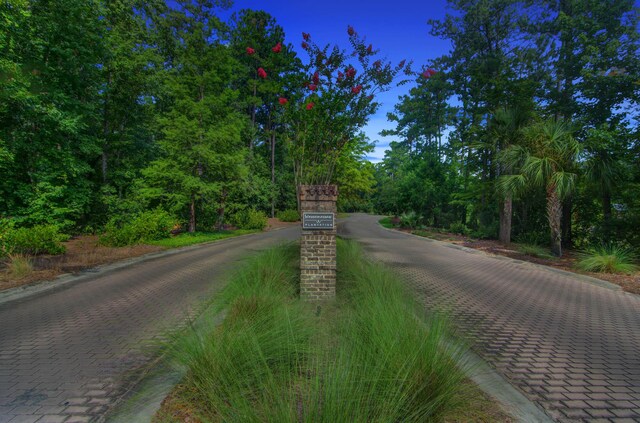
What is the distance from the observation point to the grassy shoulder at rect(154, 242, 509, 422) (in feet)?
7.02

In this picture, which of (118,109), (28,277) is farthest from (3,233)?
(118,109)

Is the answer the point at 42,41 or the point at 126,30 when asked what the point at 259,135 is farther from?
the point at 42,41

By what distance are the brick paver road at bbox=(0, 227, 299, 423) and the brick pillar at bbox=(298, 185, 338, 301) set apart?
223 cm

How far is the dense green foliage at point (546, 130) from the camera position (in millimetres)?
11604

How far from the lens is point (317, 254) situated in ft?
18.7

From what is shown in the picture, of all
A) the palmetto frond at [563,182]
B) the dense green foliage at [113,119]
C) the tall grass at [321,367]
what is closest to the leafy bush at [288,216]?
the dense green foliage at [113,119]

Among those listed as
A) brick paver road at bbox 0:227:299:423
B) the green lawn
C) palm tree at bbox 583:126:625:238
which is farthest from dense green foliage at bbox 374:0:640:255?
the green lawn

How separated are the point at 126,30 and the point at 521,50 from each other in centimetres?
2687

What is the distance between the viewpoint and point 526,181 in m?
12.1

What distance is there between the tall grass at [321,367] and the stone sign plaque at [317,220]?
170cm

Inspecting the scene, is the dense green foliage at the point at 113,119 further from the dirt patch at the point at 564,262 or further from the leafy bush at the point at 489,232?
the leafy bush at the point at 489,232

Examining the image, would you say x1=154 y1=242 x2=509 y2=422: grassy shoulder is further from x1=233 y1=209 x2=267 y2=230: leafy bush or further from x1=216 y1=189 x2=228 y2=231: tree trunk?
x1=233 y1=209 x2=267 y2=230: leafy bush

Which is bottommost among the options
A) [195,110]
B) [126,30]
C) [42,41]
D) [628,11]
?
[195,110]

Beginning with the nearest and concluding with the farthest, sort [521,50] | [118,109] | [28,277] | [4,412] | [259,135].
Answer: [4,412] < [28,277] < [118,109] < [521,50] < [259,135]
